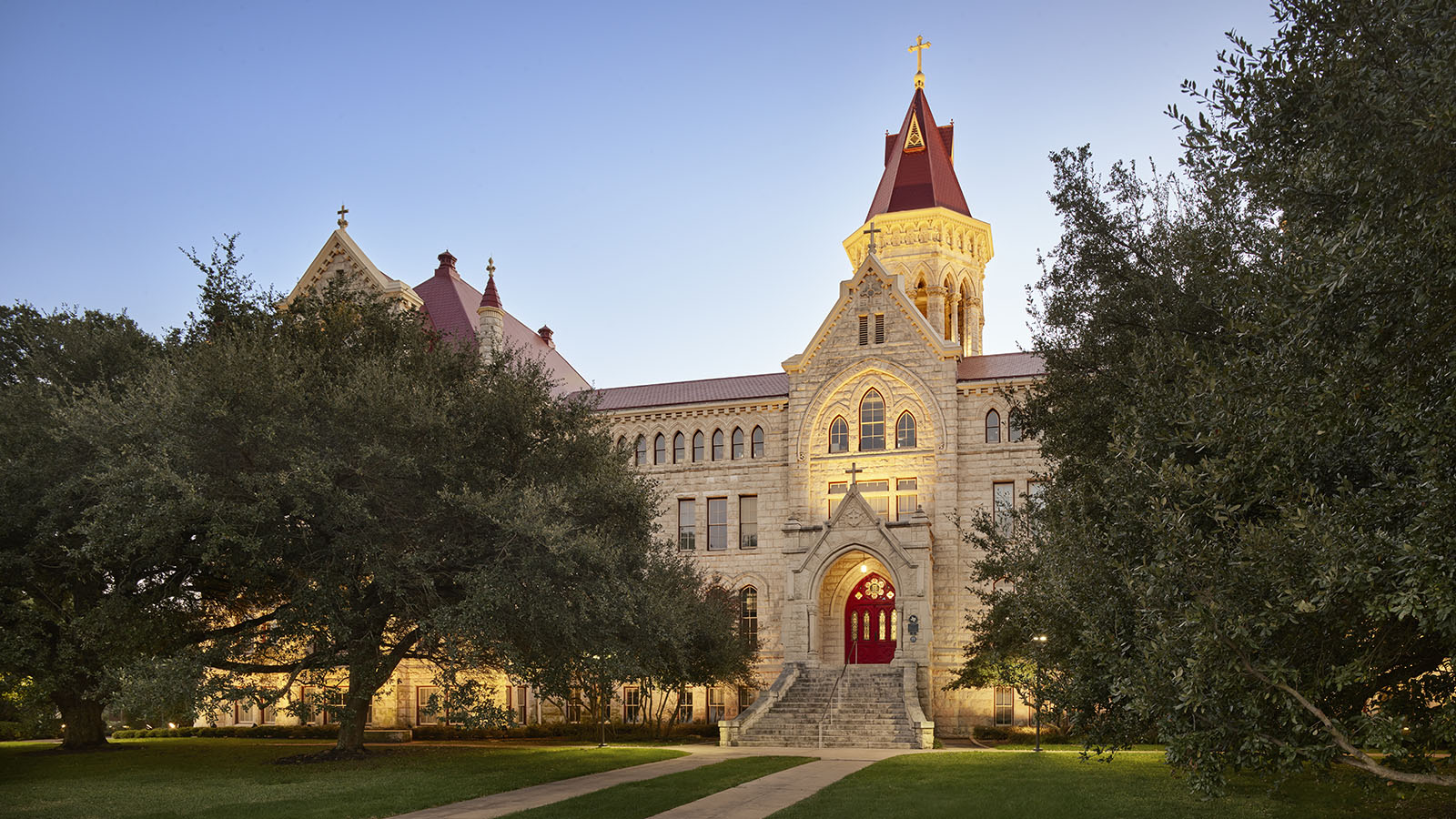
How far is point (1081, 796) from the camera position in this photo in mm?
18250

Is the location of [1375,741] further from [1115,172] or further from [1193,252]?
[1115,172]

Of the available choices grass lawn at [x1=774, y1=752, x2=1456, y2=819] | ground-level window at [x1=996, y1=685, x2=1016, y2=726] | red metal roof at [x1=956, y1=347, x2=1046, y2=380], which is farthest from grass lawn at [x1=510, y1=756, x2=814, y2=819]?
red metal roof at [x1=956, y1=347, x2=1046, y2=380]

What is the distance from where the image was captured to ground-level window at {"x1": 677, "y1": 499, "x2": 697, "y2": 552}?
44250 mm

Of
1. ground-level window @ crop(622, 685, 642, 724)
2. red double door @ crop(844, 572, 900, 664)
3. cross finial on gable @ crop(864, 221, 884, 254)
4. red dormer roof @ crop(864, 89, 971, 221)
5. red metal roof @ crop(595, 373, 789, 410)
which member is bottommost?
ground-level window @ crop(622, 685, 642, 724)

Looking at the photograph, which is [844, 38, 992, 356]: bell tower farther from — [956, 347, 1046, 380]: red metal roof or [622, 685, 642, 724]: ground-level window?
[622, 685, 642, 724]: ground-level window

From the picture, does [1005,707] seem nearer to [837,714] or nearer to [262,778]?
[837,714]

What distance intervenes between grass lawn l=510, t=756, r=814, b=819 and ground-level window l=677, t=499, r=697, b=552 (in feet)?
61.7

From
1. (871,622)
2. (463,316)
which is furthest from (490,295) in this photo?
(871,622)

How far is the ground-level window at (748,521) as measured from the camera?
142 ft

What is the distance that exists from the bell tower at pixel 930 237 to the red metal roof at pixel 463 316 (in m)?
15.0

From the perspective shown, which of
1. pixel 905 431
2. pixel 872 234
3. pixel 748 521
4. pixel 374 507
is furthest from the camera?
pixel 748 521

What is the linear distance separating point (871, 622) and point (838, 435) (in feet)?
23.4

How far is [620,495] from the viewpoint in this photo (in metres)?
23.9

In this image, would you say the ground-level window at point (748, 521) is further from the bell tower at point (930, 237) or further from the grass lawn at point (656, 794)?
the grass lawn at point (656, 794)
